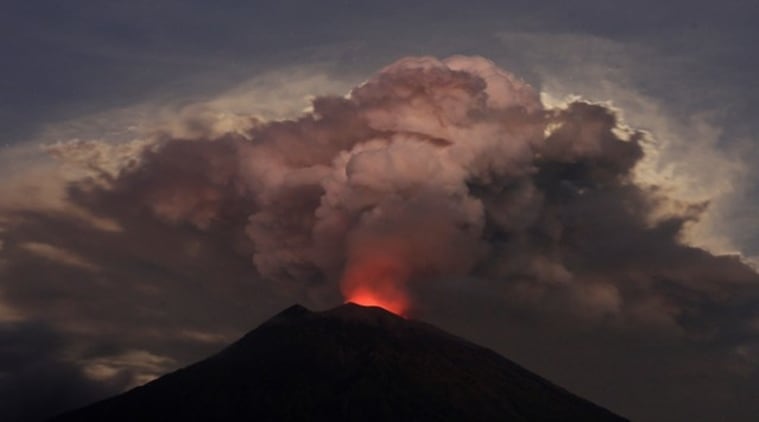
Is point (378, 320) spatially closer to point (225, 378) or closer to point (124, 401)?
point (225, 378)

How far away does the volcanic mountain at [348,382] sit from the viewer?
143m

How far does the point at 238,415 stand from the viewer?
14112cm

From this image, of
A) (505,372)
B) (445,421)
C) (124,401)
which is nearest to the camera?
(445,421)

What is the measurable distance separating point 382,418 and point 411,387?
9.59m

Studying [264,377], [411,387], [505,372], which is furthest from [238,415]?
[505,372]

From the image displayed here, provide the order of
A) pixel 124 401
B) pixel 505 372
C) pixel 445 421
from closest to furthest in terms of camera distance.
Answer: pixel 445 421, pixel 124 401, pixel 505 372

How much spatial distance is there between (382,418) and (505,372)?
Result: 25614 millimetres

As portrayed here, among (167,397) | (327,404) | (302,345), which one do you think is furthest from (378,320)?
(167,397)

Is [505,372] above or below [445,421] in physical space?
above

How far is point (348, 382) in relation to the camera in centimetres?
14975

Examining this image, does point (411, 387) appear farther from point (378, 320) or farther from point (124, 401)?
point (124, 401)

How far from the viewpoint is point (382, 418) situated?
140 metres

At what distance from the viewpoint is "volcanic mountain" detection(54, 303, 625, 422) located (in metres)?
143

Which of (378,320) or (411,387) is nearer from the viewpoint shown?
(411,387)
